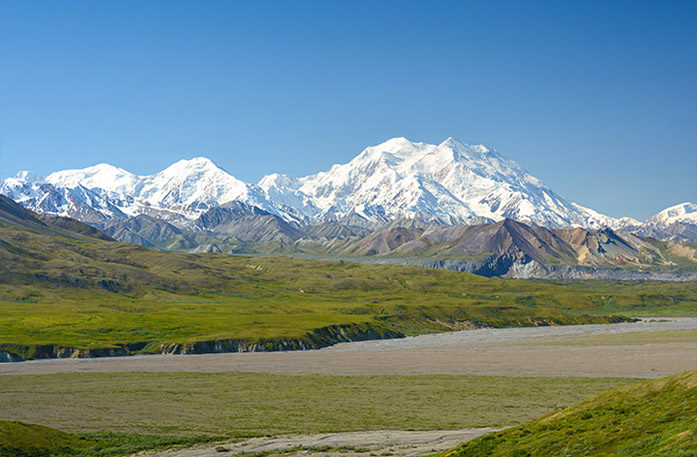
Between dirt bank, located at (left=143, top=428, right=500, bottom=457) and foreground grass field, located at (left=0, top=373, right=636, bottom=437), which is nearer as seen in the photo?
dirt bank, located at (left=143, top=428, right=500, bottom=457)

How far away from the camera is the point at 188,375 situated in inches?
4685

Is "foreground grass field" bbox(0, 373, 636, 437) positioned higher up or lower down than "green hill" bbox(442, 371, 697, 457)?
lower down

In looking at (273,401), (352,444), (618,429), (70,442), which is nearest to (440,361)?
(273,401)

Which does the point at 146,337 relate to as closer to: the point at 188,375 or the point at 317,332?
the point at 317,332

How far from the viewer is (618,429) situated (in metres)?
43.7

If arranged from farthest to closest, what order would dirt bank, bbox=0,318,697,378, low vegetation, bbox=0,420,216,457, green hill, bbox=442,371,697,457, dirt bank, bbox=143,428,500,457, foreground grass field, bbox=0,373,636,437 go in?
dirt bank, bbox=0,318,697,378
foreground grass field, bbox=0,373,636,437
dirt bank, bbox=143,428,500,457
low vegetation, bbox=0,420,216,457
green hill, bbox=442,371,697,457

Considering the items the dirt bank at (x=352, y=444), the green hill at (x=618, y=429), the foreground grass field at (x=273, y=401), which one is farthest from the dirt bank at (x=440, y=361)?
the green hill at (x=618, y=429)

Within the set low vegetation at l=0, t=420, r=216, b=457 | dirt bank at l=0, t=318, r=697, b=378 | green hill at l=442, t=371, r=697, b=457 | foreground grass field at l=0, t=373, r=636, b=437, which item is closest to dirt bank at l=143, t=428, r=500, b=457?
low vegetation at l=0, t=420, r=216, b=457

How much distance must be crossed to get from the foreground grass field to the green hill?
2148 cm

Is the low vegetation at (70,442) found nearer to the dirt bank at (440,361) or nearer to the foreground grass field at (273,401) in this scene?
the foreground grass field at (273,401)

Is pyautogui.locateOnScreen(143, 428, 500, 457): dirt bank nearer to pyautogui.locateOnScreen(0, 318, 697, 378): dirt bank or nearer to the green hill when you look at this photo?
the green hill

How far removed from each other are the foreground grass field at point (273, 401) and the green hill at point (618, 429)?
21.5 metres

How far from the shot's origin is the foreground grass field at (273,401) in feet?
242

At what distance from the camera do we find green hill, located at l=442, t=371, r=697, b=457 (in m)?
37.7
